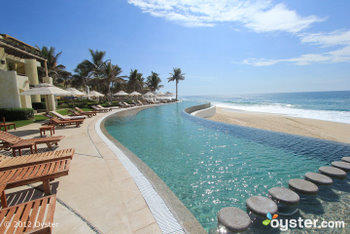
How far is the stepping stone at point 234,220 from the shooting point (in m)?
2.20

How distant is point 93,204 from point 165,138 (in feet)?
16.6

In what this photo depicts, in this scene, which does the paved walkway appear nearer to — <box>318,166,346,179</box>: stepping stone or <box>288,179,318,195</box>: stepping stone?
<box>288,179,318,195</box>: stepping stone

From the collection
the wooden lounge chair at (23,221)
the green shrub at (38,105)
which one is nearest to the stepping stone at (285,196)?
the wooden lounge chair at (23,221)

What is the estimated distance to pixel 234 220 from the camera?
2295 mm

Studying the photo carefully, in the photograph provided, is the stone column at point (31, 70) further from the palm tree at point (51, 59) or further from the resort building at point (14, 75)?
the palm tree at point (51, 59)


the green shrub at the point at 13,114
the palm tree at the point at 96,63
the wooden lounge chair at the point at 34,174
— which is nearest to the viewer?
the wooden lounge chair at the point at 34,174

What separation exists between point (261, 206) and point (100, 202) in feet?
8.36

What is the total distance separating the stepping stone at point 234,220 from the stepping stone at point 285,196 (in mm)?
865

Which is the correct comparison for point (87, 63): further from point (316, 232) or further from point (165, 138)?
point (316, 232)

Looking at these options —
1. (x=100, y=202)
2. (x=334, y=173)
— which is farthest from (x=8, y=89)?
(x=334, y=173)

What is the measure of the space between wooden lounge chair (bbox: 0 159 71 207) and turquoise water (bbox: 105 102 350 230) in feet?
6.93

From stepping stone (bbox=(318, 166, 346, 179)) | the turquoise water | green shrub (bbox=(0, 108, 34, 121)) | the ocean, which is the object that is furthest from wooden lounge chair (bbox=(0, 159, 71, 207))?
the ocean

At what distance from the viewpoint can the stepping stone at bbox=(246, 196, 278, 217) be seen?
2.48m

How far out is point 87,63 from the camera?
2639 centimetres
